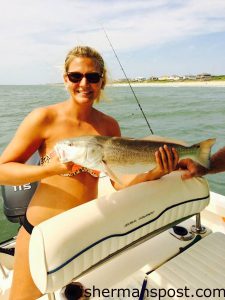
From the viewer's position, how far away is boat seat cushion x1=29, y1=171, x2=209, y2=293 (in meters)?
2.04

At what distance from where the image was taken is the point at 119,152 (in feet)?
8.01

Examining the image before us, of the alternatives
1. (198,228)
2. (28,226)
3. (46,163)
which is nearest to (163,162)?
(46,163)

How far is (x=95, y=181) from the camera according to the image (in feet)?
10.00

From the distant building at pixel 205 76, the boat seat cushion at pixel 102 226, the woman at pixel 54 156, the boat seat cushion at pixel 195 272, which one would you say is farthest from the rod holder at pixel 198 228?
the distant building at pixel 205 76

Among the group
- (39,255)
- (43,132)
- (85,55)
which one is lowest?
(39,255)

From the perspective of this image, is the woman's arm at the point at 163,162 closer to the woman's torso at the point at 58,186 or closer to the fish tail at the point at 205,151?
the fish tail at the point at 205,151

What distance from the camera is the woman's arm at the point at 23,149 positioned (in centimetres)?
249

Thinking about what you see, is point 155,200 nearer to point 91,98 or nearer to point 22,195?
point 91,98

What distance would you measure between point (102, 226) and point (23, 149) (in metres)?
0.97

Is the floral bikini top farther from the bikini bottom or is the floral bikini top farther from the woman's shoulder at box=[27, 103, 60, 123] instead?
the bikini bottom

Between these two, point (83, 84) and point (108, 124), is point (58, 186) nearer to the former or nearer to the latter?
point (108, 124)

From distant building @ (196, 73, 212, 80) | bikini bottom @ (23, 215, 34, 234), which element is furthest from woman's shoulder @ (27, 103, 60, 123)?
distant building @ (196, 73, 212, 80)

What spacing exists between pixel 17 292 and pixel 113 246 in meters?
1.00

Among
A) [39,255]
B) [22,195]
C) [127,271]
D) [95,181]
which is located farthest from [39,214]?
[22,195]
